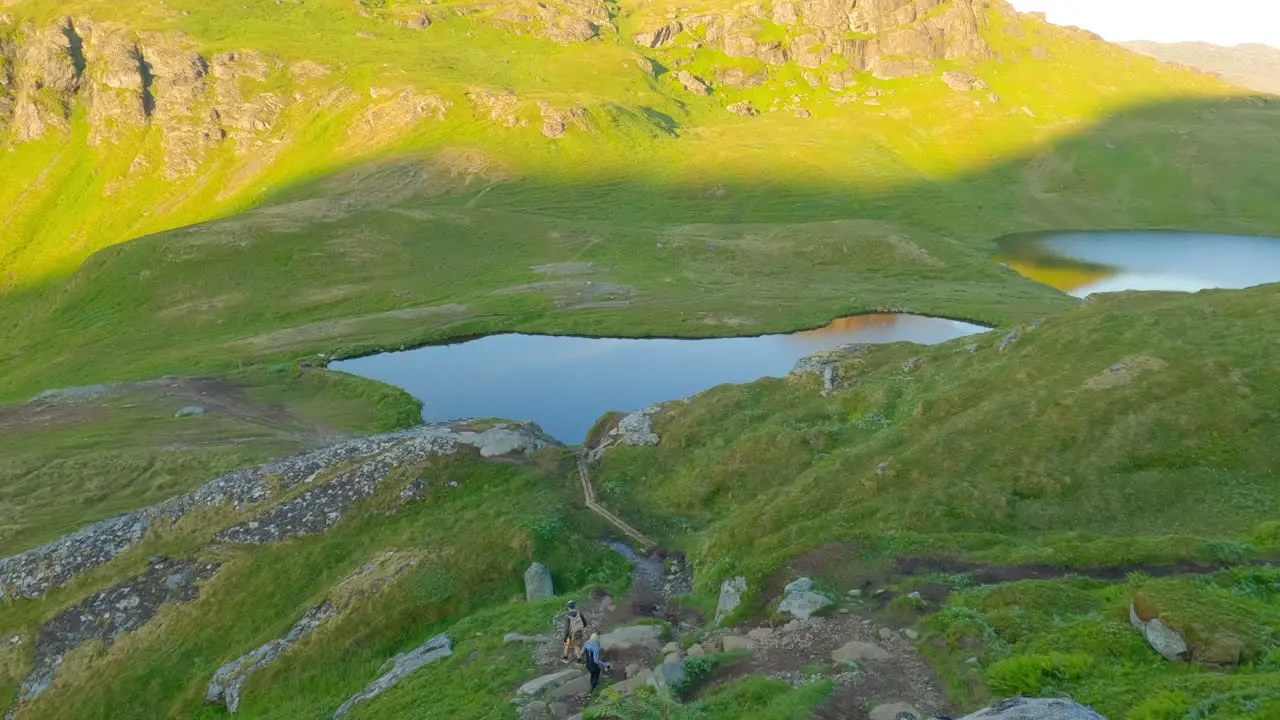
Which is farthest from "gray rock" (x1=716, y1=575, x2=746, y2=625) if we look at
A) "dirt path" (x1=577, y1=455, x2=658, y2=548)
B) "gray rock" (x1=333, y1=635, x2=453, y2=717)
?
"dirt path" (x1=577, y1=455, x2=658, y2=548)

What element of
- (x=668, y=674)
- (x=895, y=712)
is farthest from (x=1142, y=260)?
(x=668, y=674)

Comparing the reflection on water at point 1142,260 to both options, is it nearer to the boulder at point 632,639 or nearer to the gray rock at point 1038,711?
the boulder at point 632,639

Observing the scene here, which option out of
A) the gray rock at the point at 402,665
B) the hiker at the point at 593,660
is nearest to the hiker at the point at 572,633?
the hiker at the point at 593,660

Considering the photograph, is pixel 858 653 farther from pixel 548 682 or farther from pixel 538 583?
pixel 538 583

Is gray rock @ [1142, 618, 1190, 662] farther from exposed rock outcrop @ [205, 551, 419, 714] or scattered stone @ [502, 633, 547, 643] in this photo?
exposed rock outcrop @ [205, 551, 419, 714]

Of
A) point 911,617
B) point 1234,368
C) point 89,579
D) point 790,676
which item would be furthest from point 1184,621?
point 89,579

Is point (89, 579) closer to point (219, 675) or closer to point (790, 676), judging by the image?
point (219, 675)
